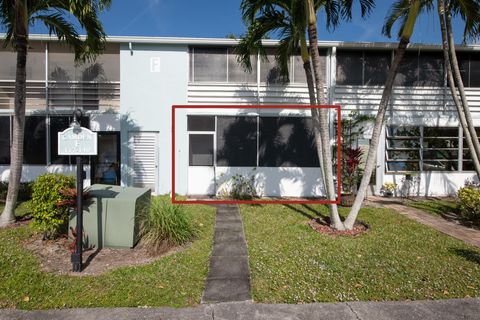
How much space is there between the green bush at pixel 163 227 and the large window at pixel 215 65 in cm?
588

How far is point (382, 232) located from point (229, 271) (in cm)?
368

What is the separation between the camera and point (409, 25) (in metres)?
Answer: 5.58

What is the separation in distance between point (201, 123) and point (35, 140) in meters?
5.62

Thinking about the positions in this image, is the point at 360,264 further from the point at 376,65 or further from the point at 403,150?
the point at 376,65

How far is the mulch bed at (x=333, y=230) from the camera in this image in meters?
5.99

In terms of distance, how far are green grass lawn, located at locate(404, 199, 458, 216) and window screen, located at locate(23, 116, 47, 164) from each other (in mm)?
12093

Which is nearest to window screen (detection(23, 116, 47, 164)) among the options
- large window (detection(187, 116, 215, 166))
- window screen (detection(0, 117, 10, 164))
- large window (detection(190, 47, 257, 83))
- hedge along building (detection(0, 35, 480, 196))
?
hedge along building (detection(0, 35, 480, 196))

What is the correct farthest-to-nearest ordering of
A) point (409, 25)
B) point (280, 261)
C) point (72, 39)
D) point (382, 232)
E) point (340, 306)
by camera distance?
point (72, 39), point (382, 232), point (409, 25), point (280, 261), point (340, 306)

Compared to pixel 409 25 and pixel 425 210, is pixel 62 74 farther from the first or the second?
pixel 425 210

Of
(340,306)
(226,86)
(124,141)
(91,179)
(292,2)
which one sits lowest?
(340,306)

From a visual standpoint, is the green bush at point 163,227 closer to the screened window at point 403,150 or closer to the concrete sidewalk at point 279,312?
the concrete sidewalk at point 279,312

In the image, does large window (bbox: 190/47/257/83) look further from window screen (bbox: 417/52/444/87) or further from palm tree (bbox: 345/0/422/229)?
window screen (bbox: 417/52/444/87)

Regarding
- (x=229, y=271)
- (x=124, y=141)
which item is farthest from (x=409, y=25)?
(x=124, y=141)

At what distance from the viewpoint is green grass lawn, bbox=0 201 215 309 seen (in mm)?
3471
